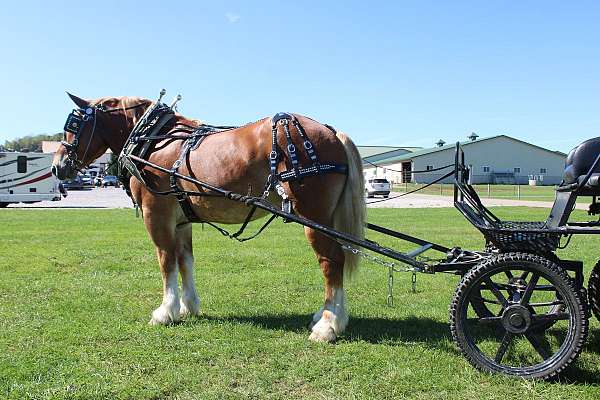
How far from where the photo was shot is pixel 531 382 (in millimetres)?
3748

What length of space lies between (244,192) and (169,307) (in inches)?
58.0

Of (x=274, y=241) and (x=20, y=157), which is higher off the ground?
(x=20, y=157)

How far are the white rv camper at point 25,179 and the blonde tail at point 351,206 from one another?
2661cm

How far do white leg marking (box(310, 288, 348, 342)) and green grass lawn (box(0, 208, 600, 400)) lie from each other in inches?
4.1

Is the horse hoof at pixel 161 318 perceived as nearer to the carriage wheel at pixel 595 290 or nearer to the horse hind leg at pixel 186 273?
the horse hind leg at pixel 186 273

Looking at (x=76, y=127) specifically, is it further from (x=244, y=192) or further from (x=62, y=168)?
(x=244, y=192)

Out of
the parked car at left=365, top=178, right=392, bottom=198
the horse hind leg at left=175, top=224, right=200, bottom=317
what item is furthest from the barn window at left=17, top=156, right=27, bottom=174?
the horse hind leg at left=175, top=224, right=200, bottom=317

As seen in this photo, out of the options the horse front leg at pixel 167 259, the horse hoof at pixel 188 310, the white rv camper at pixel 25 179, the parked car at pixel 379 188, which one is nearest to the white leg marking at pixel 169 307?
the horse front leg at pixel 167 259

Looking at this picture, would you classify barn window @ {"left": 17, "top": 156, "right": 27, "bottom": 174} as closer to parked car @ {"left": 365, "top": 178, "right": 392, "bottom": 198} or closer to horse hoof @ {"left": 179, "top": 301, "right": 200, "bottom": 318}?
parked car @ {"left": 365, "top": 178, "right": 392, "bottom": 198}

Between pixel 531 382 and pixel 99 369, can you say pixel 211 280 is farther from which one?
pixel 531 382

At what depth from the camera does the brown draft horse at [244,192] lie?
498 cm

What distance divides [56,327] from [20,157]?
88.9 ft

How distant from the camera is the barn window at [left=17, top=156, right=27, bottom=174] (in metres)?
28.5

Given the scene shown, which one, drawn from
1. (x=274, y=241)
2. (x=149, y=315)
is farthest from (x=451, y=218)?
(x=149, y=315)
